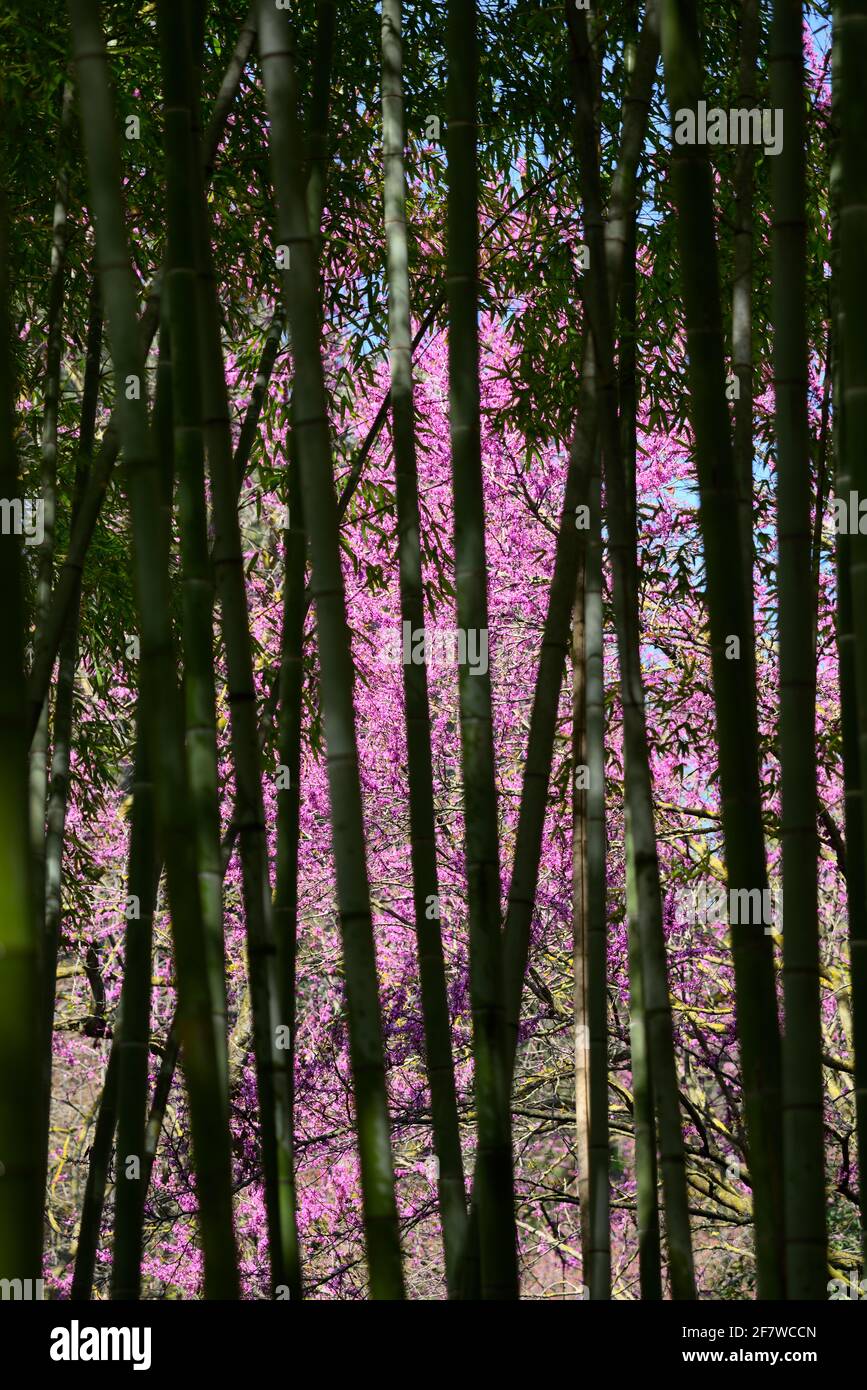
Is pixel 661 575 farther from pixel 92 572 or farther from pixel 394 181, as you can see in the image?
pixel 394 181

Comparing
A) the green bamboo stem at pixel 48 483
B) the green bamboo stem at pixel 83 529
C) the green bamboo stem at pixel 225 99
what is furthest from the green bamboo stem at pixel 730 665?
the green bamboo stem at pixel 48 483

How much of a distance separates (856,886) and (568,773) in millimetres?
3337

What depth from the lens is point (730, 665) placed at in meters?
1.43

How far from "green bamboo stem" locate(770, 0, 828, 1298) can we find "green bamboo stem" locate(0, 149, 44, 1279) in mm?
626

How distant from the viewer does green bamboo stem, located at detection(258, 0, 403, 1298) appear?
1356mm

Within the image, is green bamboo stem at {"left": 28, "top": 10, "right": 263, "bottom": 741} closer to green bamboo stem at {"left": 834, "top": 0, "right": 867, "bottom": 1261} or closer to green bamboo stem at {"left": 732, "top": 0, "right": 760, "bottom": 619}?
green bamboo stem at {"left": 732, "top": 0, "right": 760, "bottom": 619}

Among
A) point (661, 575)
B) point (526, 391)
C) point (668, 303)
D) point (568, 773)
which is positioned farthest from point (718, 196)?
point (568, 773)

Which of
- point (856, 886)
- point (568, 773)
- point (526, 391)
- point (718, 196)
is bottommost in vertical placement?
point (856, 886)

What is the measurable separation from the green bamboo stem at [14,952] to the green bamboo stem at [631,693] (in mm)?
826

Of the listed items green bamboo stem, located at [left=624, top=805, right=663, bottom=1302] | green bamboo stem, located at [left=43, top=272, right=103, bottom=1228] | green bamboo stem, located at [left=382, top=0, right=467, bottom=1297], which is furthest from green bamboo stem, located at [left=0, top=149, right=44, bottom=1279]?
green bamboo stem, located at [left=43, top=272, right=103, bottom=1228]

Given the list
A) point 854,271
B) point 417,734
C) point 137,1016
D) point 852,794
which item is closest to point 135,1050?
point 137,1016

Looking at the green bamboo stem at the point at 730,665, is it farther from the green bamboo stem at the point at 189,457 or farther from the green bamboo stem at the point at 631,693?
the green bamboo stem at the point at 189,457

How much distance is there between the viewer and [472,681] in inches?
60.3

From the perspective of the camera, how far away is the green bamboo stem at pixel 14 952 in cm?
106
